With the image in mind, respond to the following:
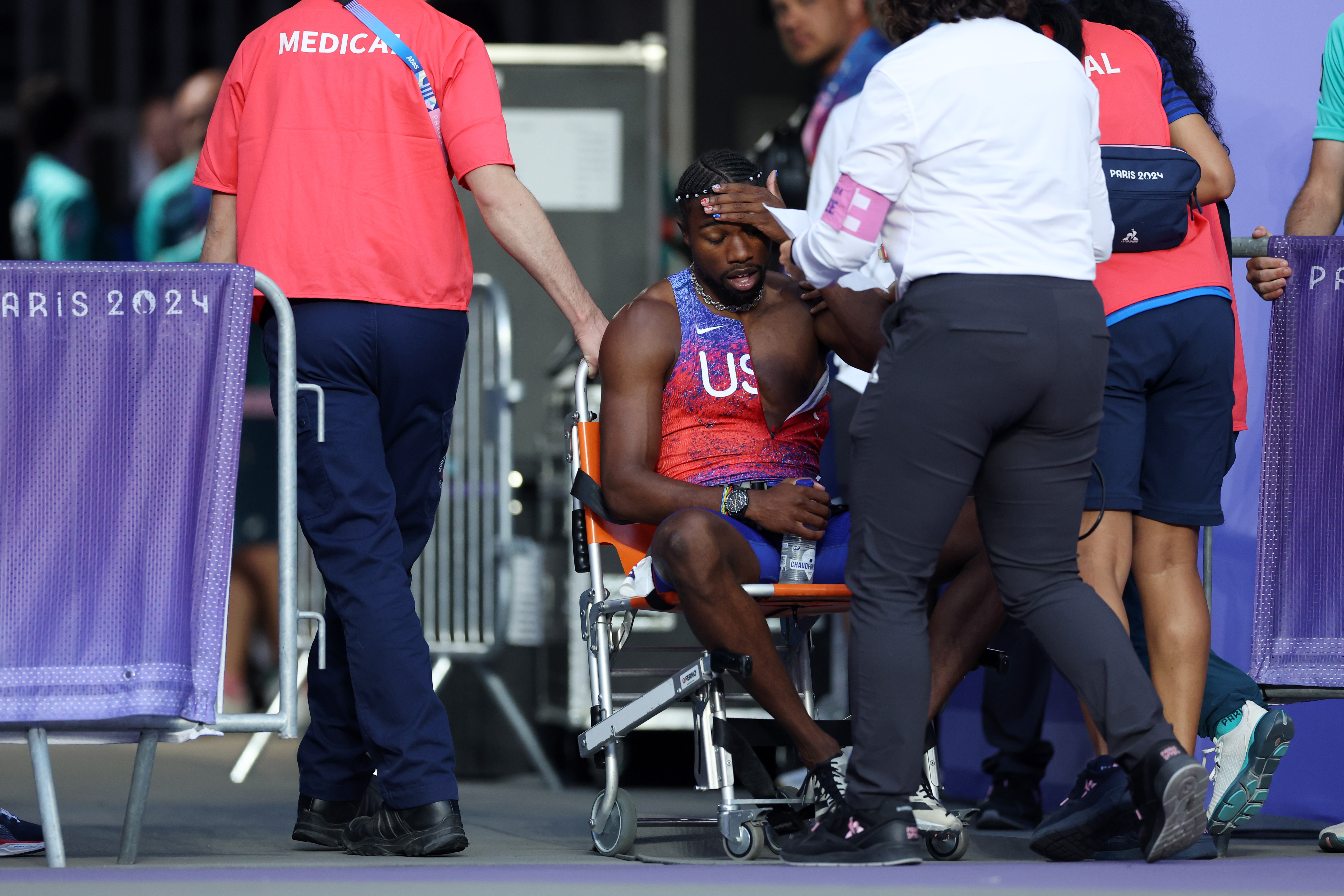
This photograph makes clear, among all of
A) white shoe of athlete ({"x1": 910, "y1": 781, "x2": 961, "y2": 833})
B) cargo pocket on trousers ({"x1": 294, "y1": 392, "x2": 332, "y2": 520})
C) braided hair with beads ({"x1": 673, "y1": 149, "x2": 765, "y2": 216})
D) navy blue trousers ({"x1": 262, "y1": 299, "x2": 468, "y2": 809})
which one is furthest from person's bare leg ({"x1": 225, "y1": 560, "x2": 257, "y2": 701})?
white shoe of athlete ({"x1": 910, "y1": 781, "x2": 961, "y2": 833})

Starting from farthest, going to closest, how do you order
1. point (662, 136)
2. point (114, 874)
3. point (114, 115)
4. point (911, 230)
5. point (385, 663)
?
point (114, 115)
point (662, 136)
point (385, 663)
point (911, 230)
point (114, 874)

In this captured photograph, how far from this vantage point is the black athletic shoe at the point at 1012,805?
14.6 ft

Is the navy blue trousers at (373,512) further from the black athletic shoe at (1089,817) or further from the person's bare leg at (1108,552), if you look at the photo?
the person's bare leg at (1108,552)

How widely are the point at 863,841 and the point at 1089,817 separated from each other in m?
0.54

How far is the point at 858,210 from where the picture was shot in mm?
3229

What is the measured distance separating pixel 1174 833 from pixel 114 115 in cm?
1008

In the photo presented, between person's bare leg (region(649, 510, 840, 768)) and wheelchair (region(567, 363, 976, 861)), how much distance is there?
46 millimetres

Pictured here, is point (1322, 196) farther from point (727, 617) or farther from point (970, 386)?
point (727, 617)

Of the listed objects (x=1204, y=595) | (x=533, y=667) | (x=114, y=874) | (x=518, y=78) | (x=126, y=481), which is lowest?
(x=533, y=667)

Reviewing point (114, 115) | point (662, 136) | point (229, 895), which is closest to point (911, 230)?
point (229, 895)

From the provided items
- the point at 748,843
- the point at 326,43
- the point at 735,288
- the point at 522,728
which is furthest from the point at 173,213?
the point at 748,843

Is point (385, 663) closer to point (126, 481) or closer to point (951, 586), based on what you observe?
point (126, 481)

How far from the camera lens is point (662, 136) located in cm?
890

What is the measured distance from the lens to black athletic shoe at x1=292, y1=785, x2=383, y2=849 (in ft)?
12.7
